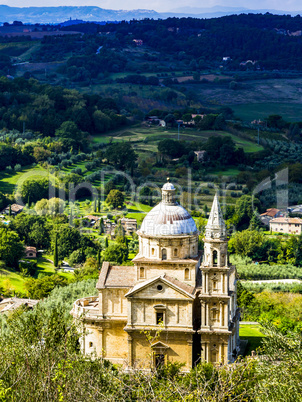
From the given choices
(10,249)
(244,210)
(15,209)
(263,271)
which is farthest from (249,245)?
(15,209)

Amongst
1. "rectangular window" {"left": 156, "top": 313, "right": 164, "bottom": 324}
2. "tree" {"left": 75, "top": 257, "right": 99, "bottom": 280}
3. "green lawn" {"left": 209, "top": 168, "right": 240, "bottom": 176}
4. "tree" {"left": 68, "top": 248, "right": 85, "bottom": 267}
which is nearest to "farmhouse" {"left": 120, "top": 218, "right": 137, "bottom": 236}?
"tree" {"left": 68, "top": 248, "right": 85, "bottom": 267}

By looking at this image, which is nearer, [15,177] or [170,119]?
[15,177]

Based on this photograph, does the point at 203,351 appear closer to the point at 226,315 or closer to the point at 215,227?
the point at 226,315

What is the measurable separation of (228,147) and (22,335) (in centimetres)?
8040

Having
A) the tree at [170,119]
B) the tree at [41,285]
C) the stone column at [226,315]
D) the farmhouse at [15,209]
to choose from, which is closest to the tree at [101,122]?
the tree at [170,119]

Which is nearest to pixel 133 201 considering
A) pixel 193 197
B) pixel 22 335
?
pixel 193 197

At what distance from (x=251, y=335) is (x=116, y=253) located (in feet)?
81.6

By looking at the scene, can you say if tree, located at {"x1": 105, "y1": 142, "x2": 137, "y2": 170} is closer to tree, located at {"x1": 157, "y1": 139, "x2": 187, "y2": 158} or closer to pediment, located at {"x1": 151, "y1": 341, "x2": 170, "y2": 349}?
tree, located at {"x1": 157, "y1": 139, "x2": 187, "y2": 158}

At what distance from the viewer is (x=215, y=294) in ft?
150

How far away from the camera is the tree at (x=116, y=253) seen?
76375 mm

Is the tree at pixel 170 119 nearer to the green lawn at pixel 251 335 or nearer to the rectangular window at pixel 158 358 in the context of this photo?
the green lawn at pixel 251 335

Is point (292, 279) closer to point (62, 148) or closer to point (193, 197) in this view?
point (193, 197)

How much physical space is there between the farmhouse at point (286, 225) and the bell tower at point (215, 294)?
47.8 metres

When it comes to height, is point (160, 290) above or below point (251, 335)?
above
